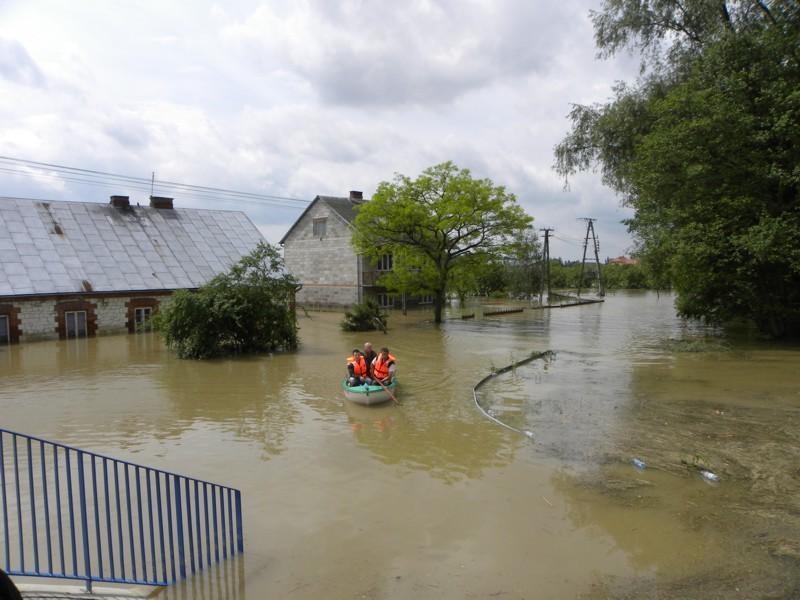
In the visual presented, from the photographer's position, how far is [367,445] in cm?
1196

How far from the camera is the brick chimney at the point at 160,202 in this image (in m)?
34.4

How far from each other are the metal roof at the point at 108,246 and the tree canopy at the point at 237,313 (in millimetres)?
7023

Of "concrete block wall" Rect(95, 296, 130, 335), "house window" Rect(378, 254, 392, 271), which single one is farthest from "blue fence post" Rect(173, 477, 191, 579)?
"house window" Rect(378, 254, 392, 271)

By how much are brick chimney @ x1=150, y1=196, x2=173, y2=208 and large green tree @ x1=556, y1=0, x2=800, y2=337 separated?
24984 millimetres

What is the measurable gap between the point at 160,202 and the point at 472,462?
98.0 feet

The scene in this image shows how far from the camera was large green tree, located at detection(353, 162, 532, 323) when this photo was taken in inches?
1318

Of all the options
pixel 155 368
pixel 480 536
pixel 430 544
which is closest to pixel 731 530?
pixel 480 536

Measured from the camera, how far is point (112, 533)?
769 cm

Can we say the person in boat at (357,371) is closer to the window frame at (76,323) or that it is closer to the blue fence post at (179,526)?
the blue fence post at (179,526)

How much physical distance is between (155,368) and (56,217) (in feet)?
49.0

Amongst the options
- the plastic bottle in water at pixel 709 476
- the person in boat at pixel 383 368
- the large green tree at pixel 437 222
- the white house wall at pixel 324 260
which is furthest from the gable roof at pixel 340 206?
the plastic bottle in water at pixel 709 476

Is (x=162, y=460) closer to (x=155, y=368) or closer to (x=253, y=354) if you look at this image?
(x=155, y=368)

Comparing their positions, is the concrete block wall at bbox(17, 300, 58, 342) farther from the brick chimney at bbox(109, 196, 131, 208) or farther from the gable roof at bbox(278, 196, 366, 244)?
the gable roof at bbox(278, 196, 366, 244)

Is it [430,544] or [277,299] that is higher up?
[277,299]
